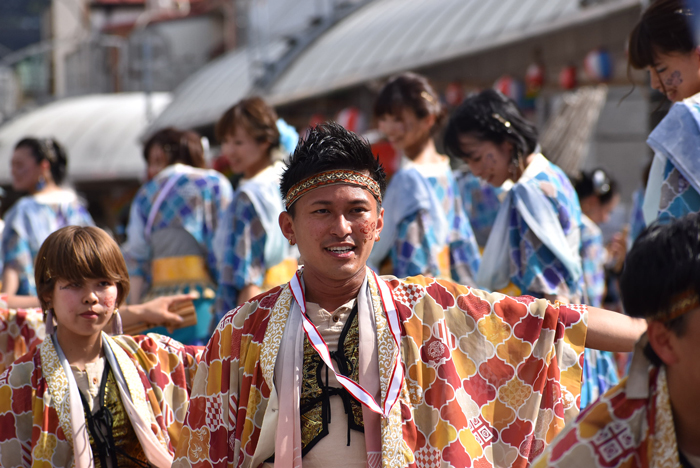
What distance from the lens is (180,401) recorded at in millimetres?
2760

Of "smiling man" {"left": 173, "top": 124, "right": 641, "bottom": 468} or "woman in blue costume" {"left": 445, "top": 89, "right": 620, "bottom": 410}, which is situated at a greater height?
"woman in blue costume" {"left": 445, "top": 89, "right": 620, "bottom": 410}

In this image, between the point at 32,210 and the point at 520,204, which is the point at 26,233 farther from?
the point at 520,204

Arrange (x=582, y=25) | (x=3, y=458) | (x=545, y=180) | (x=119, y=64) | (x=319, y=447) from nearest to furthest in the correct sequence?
1. (x=319, y=447)
2. (x=3, y=458)
3. (x=545, y=180)
4. (x=582, y=25)
5. (x=119, y=64)

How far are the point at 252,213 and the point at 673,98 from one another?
6.99 ft

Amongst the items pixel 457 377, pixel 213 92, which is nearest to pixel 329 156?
pixel 457 377

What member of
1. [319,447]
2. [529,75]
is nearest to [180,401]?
[319,447]

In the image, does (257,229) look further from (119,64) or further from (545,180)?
(119,64)

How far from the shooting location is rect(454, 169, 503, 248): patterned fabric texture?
466cm

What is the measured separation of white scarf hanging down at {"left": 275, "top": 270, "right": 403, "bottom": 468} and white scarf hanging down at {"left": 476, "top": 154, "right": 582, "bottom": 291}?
1.20m

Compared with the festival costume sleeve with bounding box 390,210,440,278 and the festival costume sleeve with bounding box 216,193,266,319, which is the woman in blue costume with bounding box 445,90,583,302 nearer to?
the festival costume sleeve with bounding box 390,210,440,278

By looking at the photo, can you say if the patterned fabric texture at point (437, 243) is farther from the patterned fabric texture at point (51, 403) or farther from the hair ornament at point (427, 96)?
the patterned fabric texture at point (51, 403)

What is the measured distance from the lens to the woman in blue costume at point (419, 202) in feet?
12.8

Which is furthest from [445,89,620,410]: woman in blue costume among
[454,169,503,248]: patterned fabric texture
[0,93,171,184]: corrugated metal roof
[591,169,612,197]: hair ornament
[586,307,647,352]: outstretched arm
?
[0,93,171,184]: corrugated metal roof

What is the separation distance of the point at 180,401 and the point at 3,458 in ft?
1.85
